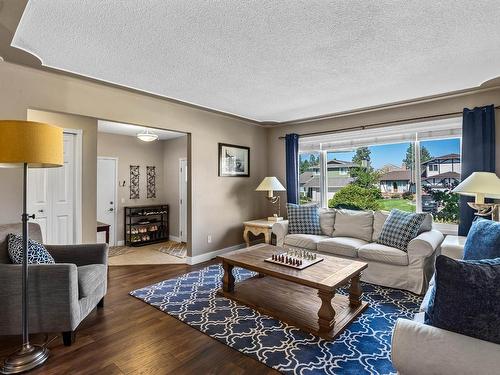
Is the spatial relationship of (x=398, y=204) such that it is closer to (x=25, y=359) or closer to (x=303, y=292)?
(x=303, y=292)

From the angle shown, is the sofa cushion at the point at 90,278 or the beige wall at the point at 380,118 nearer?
the sofa cushion at the point at 90,278

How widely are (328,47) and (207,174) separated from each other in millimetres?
2815

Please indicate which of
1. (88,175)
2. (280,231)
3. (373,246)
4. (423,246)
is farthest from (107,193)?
(423,246)

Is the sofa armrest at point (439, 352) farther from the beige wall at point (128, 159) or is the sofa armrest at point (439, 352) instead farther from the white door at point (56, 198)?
Answer: the beige wall at point (128, 159)

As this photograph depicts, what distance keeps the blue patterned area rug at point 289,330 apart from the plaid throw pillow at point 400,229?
57 cm

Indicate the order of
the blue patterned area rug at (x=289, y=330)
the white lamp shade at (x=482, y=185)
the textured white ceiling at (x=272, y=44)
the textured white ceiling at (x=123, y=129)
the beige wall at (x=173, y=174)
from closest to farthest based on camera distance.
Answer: the textured white ceiling at (x=272, y=44), the blue patterned area rug at (x=289, y=330), the white lamp shade at (x=482, y=185), the textured white ceiling at (x=123, y=129), the beige wall at (x=173, y=174)

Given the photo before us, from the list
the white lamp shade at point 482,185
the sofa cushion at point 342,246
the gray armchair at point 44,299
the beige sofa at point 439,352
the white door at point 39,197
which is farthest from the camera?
the white door at point 39,197

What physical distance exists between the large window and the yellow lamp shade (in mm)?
4120

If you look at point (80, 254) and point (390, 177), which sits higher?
point (390, 177)

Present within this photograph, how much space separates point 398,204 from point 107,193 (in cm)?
551

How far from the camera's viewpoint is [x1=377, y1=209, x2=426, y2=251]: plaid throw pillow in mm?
3362

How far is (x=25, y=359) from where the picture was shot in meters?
1.92

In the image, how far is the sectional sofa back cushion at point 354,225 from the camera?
399 cm

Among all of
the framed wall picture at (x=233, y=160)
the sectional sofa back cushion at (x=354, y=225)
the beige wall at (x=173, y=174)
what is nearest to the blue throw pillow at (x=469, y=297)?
the sectional sofa back cushion at (x=354, y=225)
